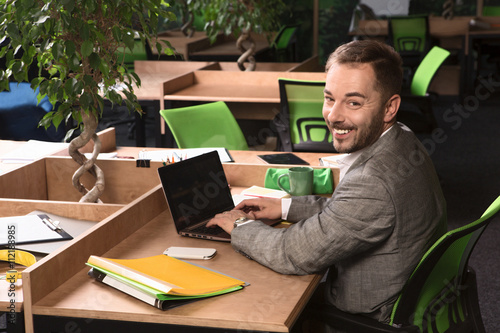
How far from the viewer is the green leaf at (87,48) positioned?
209 cm

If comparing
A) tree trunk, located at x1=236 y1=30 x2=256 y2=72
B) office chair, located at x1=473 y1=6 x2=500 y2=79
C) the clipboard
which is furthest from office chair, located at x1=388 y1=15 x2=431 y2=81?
the clipboard

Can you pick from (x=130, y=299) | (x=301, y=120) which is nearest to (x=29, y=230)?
(x=130, y=299)

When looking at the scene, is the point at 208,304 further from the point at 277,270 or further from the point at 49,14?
the point at 49,14

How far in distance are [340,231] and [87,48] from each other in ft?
3.47

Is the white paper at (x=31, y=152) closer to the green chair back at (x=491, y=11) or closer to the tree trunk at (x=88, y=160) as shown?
the tree trunk at (x=88, y=160)

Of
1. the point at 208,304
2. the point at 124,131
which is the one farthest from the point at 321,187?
the point at 124,131

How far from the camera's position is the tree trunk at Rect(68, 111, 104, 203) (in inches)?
94.5

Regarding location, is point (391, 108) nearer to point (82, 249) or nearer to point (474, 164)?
point (82, 249)

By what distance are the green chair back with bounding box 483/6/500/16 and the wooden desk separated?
28.3ft

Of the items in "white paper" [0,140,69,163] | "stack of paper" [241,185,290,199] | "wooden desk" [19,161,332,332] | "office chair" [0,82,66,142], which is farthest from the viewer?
"office chair" [0,82,66,142]

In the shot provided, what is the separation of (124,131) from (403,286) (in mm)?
5514

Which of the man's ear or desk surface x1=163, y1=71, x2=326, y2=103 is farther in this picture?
desk surface x1=163, y1=71, x2=326, y2=103

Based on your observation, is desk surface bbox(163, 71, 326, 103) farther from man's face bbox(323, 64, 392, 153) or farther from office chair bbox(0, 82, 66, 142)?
man's face bbox(323, 64, 392, 153)

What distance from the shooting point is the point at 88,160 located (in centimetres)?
251
